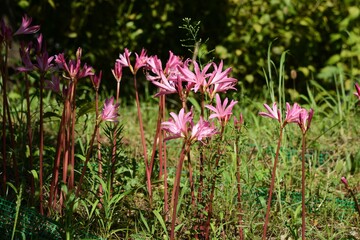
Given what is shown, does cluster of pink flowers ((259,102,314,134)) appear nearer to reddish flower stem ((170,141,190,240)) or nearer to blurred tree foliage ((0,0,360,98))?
reddish flower stem ((170,141,190,240))

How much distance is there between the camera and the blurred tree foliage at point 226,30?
5859 millimetres

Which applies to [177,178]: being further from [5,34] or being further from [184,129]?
[5,34]

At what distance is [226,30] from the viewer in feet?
19.9

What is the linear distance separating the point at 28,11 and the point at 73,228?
12.2ft

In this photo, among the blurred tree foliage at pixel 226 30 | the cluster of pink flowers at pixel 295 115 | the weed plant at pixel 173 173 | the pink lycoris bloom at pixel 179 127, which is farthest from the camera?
the blurred tree foliage at pixel 226 30

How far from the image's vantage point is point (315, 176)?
384 centimetres

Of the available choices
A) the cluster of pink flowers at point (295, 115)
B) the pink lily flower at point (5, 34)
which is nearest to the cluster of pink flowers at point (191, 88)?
the cluster of pink flowers at point (295, 115)

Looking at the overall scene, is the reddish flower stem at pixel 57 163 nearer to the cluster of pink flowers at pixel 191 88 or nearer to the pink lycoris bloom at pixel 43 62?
the pink lycoris bloom at pixel 43 62

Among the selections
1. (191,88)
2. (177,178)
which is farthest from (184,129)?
(191,88)

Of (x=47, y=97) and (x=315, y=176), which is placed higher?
(x=47, y=97)

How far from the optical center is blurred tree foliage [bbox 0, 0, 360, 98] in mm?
5859

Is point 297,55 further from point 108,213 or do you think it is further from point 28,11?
point 108,213

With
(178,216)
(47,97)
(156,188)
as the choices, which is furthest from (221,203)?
(47,97)

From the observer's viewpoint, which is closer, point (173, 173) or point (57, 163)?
point (57, 163)
